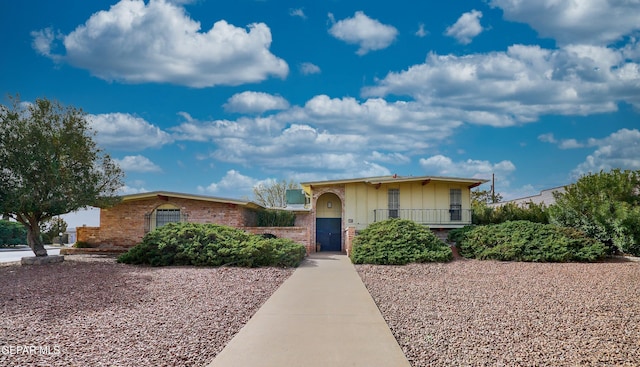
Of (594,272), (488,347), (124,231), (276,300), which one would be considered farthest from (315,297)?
(124,231)

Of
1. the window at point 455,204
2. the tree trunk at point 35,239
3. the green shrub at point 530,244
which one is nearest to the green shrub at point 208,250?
the tree trunk at point 35,239

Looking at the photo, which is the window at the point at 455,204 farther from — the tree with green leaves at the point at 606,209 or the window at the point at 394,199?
the tree with green leaves at the point at 606,209

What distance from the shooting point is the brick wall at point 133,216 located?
23.0 m

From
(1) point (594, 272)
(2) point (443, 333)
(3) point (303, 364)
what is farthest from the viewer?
(1) point (594, 272)

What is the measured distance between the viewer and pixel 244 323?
323 inches

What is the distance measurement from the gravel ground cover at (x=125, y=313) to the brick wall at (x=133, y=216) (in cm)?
797

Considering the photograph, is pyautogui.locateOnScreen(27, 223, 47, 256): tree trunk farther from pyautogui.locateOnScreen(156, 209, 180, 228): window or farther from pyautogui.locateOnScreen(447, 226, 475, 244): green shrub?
pyautogui.locateOnScreen(447, 226, 475, 244): green shrub

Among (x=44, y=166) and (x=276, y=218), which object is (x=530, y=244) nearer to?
(x=276, y=218)

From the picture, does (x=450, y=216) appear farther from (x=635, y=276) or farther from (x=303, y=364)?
(x=303, y=364)

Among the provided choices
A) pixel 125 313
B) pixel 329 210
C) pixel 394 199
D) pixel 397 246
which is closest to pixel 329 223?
pixel 329 210

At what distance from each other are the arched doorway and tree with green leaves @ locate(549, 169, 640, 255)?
10153mm

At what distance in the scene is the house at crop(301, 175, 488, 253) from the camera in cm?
2486

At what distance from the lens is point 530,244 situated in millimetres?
18438

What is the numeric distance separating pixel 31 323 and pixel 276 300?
445cm
